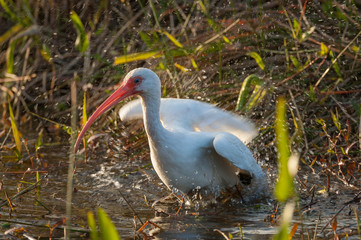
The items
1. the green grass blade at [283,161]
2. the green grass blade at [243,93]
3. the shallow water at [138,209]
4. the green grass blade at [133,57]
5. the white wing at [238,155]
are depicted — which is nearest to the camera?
the green grass blade at [283,161]

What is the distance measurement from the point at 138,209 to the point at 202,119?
36.9 inches

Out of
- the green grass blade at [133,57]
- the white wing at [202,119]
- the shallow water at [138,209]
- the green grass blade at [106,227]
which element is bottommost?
the green grass blade at [106,227]

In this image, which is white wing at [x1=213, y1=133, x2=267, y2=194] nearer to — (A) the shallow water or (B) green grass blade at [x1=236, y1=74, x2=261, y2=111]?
(A) the shallow water

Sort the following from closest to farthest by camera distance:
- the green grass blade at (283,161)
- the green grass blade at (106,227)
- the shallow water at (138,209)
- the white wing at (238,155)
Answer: the green grass blade at (106,227)
the green grass blade at (283,161)
the shallow water at (138,209)
the white wing at (238,155)

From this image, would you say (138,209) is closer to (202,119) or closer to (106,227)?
(202,119)

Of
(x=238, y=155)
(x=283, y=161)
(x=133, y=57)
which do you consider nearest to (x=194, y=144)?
(x=238, y=155)

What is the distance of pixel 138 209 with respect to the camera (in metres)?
4.15

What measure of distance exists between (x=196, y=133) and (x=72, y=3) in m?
2.89

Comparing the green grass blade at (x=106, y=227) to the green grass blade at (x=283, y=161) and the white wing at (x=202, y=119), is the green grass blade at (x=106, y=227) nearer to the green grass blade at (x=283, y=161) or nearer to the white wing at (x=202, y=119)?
the green grass blade at (x=283, y=161)

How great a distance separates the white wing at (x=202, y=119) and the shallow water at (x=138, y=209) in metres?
0.54

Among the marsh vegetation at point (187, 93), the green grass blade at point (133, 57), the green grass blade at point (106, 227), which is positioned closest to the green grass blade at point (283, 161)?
the green grass blade at point (106, 227)

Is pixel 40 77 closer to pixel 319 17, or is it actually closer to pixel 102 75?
pixel 102 75

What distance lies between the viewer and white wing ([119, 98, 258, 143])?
15.0 ft

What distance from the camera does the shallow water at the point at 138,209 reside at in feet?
11.5
